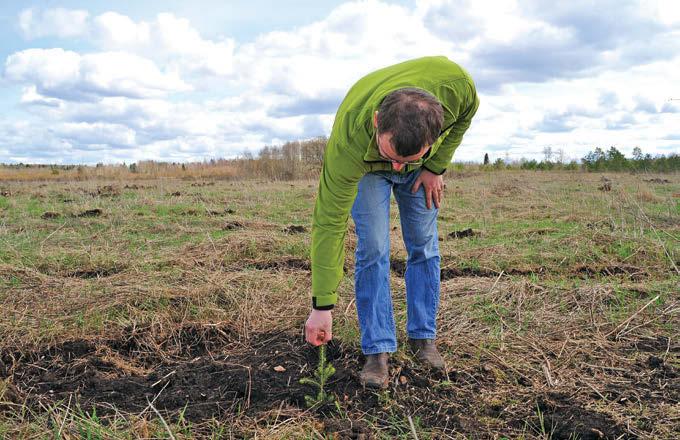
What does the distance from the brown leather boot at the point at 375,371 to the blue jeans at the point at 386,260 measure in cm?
4

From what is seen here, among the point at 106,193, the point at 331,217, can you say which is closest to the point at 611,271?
the point at 331,217

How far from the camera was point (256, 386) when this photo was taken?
2.68 m

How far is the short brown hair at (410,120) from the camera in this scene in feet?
6.02


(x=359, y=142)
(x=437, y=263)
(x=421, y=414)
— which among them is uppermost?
(x=359, y=142)

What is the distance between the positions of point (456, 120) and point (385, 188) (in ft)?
1.60

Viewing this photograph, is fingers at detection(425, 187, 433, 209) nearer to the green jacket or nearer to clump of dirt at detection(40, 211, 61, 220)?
the green jacket

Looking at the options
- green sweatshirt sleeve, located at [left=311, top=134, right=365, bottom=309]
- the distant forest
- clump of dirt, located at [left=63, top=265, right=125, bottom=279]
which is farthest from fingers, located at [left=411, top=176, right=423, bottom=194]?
the distant forest

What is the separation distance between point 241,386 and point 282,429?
49 cm

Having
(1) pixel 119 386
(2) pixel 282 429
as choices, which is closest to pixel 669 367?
(2) pixel 282 429

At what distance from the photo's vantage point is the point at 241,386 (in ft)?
8.78

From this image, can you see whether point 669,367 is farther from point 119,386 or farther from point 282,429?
point 119,386

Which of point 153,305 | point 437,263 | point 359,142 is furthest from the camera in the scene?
point 153,305

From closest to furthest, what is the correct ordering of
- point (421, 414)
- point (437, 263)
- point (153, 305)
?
point (421, 414)
point (437, 263)
point (153, 305)

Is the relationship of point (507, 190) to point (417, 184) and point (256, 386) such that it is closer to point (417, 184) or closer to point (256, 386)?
point (417, 184)
